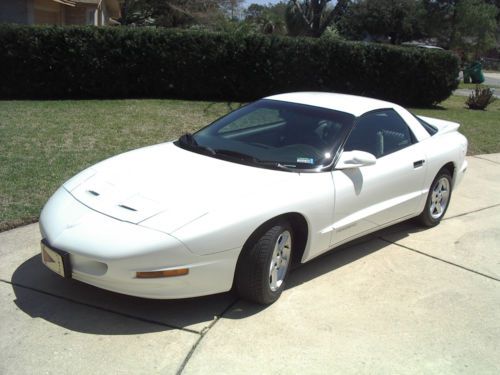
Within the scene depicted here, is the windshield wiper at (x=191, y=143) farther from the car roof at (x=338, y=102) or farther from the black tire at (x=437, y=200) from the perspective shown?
the black tire at (x=437, y=200)

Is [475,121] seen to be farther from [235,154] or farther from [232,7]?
[232,7]

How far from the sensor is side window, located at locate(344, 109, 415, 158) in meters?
4.57

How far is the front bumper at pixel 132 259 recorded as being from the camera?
3.24m

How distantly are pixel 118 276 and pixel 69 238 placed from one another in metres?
0.42

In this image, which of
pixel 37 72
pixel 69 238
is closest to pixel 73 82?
pixel 37 72

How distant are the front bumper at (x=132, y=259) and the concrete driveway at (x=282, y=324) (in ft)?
0.89

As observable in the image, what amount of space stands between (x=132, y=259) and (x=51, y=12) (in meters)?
20.6

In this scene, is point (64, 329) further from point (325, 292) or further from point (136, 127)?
point (136, 127)

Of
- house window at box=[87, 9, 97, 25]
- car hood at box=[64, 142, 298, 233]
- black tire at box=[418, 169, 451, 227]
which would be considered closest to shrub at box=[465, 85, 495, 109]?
black tire at box=[418, 169, 451, 227]

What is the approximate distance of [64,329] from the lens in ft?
11.0

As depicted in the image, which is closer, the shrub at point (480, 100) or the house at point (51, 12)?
the shrub at point (480, 100)

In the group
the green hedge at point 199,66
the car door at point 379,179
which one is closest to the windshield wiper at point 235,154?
the car door at point 379,179

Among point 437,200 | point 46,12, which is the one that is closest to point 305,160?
point 437,200

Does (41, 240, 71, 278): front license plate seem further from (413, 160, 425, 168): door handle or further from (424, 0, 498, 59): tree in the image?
(424, 0, 498, 59): tree
